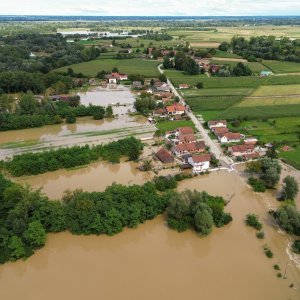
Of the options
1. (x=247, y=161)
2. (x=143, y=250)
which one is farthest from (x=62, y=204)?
(x=247, y=161)

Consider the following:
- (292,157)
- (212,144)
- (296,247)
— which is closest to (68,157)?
(212,144)

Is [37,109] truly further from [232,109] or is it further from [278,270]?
[278,270]

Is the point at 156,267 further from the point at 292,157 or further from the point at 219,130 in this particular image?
the point at 219,130

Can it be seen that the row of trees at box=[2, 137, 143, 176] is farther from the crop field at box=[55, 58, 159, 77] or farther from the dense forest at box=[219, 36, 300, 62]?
the dense forest at box=[219, 36, 300, 62]

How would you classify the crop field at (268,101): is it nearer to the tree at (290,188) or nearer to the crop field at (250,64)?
the crop field at (250,64)

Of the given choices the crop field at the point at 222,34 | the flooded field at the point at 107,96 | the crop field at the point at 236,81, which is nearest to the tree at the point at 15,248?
the flooded field at the point at 107,96
